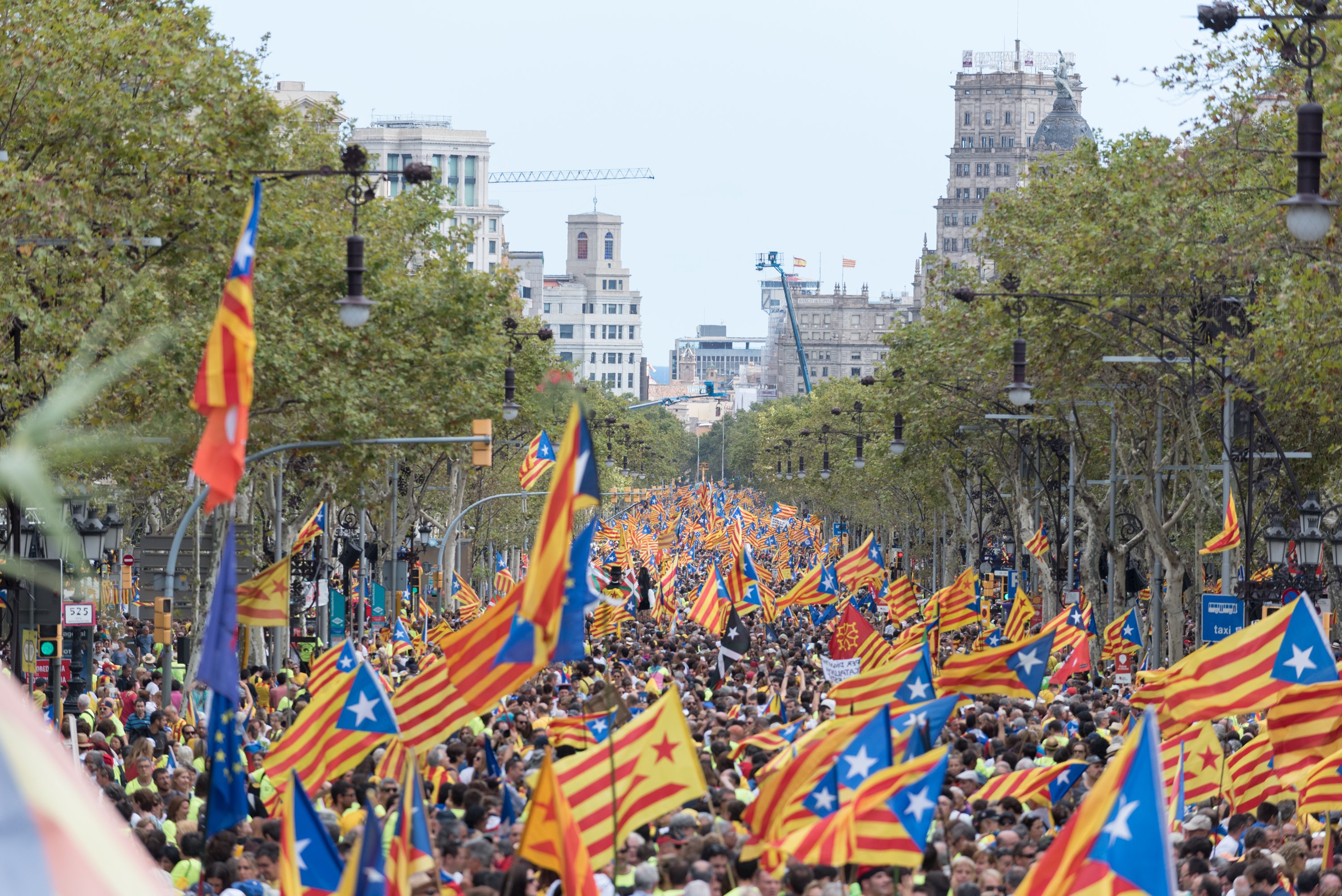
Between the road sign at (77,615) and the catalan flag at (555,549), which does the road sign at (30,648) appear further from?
the catalan flag at (555,549)

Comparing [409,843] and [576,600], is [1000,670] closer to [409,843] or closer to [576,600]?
[576,600]

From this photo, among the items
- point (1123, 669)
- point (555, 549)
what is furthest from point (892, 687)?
point (1123, 669)

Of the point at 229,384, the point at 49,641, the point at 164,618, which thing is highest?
the point at 229,384

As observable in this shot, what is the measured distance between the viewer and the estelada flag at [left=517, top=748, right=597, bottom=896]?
7867mm

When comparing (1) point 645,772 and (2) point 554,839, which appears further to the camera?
(1) point 645,772

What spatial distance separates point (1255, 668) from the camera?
13.1 metres

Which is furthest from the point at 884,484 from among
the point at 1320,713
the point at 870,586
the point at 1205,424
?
the point at 1320,713

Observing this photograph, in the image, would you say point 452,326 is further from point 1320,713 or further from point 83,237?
point 1320,713

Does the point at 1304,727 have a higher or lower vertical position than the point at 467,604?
higher

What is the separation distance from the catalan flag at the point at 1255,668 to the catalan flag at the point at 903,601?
1916 centimetres

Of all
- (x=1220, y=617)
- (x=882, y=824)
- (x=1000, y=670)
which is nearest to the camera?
(x=882, y=824)

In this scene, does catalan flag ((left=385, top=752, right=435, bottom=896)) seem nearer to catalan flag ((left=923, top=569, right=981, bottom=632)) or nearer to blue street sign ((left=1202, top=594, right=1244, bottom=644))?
blue street sign ((left=1202, top=594, right=1244, bottom=644))

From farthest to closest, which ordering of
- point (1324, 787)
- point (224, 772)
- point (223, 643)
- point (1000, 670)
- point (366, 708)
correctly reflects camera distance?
point (1000, 670) → point (366, 708) → point (1324, 787) → point (224, 772) → point (223, 643)

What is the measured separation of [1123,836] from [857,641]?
16.1 metres
